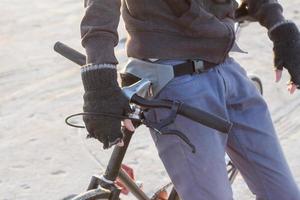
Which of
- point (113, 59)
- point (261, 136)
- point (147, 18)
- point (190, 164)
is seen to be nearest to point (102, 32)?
point (113, 59)

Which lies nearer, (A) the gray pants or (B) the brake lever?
(B) the brake lever

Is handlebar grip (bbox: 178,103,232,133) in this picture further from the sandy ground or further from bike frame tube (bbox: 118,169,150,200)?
the sandy ground

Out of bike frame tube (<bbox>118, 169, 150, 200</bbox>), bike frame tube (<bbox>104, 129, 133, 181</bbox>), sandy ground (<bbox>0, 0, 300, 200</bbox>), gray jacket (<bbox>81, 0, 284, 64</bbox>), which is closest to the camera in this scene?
gray jacket (<bbox>81, 0, 284, 64</bbox>)

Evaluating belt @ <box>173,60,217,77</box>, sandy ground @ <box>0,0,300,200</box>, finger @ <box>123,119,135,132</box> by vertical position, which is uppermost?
belt @ <box>173,60,217,77</box>

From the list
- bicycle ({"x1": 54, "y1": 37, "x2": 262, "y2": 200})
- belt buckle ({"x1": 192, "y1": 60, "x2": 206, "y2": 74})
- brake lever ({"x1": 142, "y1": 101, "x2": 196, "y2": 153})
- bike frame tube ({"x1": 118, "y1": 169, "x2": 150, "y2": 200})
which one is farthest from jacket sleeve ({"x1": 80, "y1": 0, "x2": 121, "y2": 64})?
bike frame tube ({"x1": 118, "y1": 169, "x2": 150, "y2": 200})

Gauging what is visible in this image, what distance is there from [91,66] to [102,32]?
12cm

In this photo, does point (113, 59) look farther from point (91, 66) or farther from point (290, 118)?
point (290, 118)

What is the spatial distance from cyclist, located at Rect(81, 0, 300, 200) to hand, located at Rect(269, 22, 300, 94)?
0.70 ft

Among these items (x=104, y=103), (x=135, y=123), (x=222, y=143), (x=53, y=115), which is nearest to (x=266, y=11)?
(x=222, y=143)

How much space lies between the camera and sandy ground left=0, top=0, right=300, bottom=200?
172 inches

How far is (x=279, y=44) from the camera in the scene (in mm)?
2752

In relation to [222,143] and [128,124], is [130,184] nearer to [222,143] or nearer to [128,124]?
[222,143]

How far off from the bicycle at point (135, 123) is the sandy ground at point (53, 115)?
138 cm

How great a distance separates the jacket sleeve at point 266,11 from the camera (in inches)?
110
